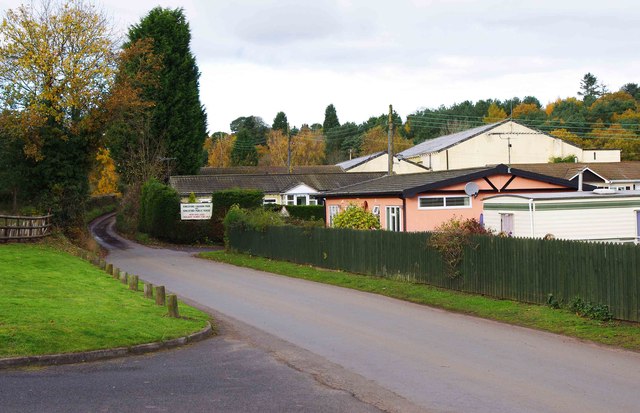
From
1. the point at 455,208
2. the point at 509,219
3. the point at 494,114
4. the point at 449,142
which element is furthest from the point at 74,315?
the point at 494,114

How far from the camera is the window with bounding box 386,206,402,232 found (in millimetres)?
34281

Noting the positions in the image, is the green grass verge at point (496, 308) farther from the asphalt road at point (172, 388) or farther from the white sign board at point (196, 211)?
the white sign board at point (196, 211)

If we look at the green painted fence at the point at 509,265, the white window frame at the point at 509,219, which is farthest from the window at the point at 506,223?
the green painted fence at the point at 509,265

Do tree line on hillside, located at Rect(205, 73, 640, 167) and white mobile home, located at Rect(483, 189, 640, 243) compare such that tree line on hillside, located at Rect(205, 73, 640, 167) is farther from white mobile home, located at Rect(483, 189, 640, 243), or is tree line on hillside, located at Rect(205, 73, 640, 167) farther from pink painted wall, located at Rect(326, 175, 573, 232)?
white mobile home, located at Rect(483, 189, 640, 243)

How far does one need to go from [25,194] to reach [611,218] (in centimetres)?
3230

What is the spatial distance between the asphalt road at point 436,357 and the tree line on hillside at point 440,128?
7038 cm

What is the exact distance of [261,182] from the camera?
61.8 meters

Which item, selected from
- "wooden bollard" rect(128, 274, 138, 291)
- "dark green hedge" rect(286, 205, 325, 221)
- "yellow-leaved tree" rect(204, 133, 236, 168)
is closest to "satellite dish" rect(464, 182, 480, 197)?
"wooden bollard" rect(128, 274, 138, 291)

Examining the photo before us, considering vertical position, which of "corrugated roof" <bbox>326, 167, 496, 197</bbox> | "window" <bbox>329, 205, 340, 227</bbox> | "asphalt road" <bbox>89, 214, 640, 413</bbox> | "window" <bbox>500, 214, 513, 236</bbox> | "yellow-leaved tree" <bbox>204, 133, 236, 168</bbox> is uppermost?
"yellow-leaved tree" <bbox>204, 133, 236, 168</bbox>

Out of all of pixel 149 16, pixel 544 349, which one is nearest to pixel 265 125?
pixel 149 16

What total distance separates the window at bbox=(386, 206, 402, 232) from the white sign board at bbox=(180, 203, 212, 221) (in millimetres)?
19079

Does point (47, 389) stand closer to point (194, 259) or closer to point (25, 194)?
point (194, 259)

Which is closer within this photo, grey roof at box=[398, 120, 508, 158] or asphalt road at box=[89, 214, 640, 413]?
asphalt road at box=[89, 214, 640, 413]

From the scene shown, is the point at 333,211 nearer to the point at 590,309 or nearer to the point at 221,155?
the point at 590,309
